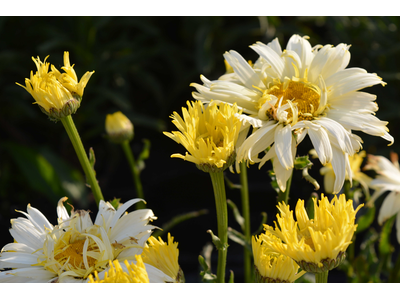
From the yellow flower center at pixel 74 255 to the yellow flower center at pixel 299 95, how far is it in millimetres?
223

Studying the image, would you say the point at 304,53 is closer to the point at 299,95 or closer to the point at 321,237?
the point at 299,95

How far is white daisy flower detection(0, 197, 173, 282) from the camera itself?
1.18 feet

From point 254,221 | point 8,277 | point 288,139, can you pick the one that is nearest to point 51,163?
point 254,221

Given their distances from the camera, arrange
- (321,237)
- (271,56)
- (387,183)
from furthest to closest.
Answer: (387,183) → (271,56) → (321,237)

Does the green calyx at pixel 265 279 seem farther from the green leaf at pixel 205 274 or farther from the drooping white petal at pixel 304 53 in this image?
the drooping white petal at pixel 304 53

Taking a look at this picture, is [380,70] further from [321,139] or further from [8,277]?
[8,277]

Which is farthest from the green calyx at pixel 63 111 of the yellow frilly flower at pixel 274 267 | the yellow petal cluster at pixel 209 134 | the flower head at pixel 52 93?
the yellow frilly flower at pixel 274 267

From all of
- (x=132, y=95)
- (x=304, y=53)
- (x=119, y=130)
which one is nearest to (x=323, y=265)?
(x=304, y=53)

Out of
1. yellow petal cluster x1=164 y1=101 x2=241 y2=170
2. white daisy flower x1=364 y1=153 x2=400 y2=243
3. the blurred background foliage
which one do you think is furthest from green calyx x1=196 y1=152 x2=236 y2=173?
the blurred background foliage

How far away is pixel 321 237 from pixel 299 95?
0.18 meters

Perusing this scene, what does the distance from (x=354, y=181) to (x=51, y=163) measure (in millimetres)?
1087

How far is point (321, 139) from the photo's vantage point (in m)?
0.37

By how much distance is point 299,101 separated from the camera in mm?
428

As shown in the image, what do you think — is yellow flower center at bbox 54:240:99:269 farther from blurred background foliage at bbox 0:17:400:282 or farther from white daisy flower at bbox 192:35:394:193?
blurred background foliage at bbox 0:17:400:282
